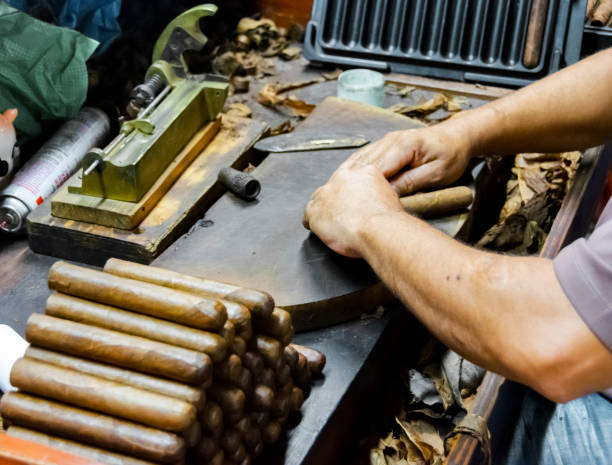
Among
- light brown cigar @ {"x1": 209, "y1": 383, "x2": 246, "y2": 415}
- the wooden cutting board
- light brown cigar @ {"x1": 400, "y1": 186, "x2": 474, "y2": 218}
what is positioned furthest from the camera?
light brown cigar @ {"x1": 400, "y1": 186, "x2": 474, "y2": 218}

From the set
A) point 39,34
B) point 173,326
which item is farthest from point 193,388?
point 39,34

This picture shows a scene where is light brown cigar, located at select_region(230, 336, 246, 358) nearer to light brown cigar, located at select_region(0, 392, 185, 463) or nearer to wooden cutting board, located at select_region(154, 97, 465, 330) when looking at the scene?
light brown cigar, located at select_region(0, 392, 185, 463)

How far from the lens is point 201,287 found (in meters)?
1.20

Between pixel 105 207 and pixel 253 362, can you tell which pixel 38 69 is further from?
pixel 253 362

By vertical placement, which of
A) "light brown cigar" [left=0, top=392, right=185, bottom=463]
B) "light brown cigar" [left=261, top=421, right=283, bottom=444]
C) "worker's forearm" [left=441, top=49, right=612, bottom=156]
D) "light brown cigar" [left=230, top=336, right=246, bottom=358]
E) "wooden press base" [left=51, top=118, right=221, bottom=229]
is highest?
"worker's forearm" [left=441, top=49, right=612, bottom=156]

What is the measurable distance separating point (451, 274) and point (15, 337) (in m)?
0.88

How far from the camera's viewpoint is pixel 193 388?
Result: 105cm

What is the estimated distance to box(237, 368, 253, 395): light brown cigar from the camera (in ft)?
3.79

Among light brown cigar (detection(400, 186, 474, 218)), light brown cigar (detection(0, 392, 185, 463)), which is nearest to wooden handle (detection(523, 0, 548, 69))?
light brown cigar (detection(400, 186, 474, 218))

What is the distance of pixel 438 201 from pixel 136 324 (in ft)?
2.97

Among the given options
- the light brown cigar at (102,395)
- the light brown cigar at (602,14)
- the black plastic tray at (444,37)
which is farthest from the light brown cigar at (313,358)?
the light brown cigar at (602,14)

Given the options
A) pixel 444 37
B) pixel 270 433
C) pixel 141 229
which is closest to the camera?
pixel 270 433

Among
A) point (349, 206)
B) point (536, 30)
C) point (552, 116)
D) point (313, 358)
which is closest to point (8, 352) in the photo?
point (313, 358)

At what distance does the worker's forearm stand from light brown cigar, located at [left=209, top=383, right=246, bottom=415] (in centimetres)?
100
